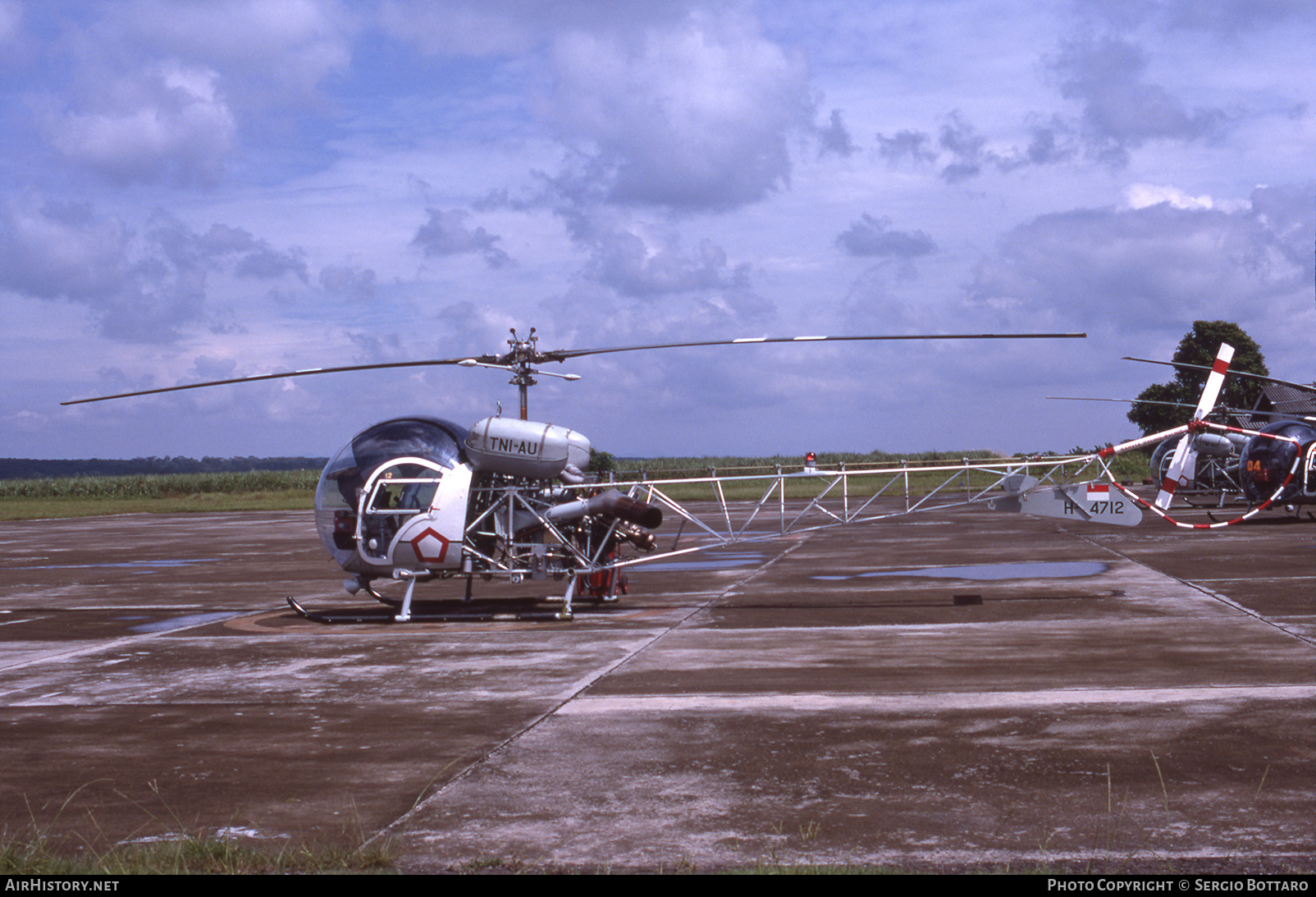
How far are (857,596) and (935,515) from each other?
22517 millimetres

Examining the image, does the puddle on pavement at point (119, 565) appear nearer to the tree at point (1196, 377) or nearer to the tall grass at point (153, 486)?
the tall grass at point (153, 486)

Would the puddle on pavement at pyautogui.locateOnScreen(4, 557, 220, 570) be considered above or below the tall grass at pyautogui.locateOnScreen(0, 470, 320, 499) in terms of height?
below

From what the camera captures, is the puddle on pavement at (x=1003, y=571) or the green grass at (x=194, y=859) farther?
the puddle on pavement at (x=1003, y=571)

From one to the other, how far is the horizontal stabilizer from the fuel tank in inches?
263

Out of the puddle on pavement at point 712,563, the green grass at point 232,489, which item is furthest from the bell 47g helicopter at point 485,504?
the green grass at point 232,489

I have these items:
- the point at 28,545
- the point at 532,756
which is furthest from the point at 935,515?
the point at 532,756

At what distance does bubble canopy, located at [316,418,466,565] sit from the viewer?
576 inches

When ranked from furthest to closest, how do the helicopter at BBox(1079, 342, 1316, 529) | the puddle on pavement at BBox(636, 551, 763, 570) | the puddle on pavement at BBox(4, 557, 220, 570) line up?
the helicopter at BBox(1079, 342, 1316, 529), the puddle on pavement at BBox(4, 557, 220, 570), the puddle on pavement at BBox(636, 551, 763, 570)

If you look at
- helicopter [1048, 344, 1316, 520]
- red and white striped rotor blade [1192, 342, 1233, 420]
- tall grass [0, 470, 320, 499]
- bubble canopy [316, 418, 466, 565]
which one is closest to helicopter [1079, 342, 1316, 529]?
helicopter [1048, 344, 1316, 520]

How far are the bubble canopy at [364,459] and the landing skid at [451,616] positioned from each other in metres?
1.05

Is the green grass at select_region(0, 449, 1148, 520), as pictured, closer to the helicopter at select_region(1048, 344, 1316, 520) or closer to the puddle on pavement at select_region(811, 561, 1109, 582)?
the helicopter at select_region(1048, 344, 1316, 520)

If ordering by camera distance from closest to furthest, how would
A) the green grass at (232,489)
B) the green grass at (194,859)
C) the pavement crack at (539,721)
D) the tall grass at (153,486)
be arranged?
the green grass at (194,859) < the pavement crack at (539,721) < the green grass at (232,489) < the tall grass at (153,486)

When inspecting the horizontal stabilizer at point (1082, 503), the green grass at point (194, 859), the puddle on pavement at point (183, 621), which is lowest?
the puddle on pavement at point (183, 621)

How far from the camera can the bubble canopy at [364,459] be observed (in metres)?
14.6
